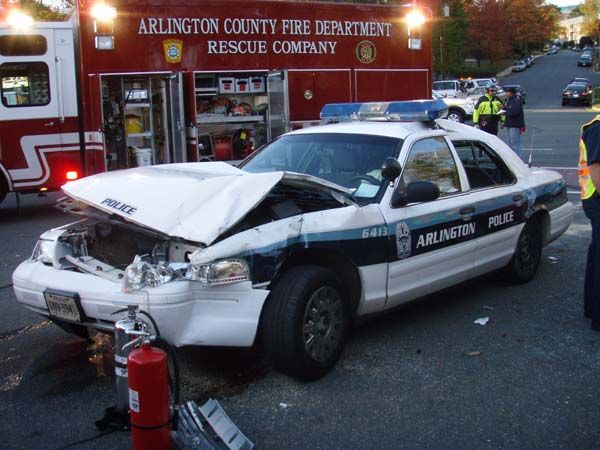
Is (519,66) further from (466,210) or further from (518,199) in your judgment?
(466,210)

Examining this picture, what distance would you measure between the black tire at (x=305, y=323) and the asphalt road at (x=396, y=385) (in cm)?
16

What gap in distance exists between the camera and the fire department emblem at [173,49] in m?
11.0

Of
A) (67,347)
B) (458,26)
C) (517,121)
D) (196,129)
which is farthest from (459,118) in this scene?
(458,26)

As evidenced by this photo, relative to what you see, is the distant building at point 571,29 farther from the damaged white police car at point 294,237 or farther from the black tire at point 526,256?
the damaged white police car at point 294,237

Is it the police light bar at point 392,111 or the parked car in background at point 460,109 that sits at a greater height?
the parked car in background at point 460,109

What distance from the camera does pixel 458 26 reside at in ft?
198

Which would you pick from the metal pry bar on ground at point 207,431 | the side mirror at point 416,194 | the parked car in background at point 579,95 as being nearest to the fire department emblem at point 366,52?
the side mirror at point 416,194

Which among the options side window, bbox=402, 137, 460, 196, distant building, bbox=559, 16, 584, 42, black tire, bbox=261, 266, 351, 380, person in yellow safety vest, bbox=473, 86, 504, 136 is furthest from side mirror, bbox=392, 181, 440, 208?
distant building, bbox=559, 16, 584, 42

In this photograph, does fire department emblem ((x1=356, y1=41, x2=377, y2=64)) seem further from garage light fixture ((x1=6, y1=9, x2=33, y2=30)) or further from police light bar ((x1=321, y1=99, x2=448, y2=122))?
police light bar ((x1=321, y1=99, x2=448, y2=122))

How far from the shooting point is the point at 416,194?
16.0 ft

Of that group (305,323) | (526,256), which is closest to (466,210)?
(526,256)

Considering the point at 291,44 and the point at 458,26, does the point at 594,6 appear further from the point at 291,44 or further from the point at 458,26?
the point at 291,44

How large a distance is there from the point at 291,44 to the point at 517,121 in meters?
5.38

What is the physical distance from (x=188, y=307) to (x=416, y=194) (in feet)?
5.91
